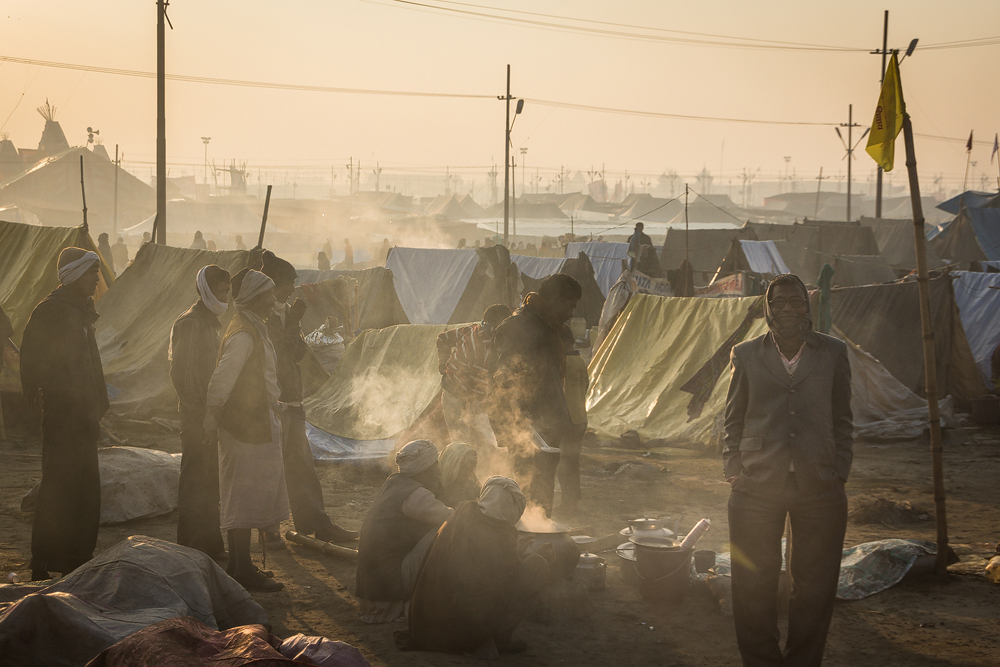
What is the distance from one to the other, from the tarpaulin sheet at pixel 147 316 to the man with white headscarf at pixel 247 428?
573cm

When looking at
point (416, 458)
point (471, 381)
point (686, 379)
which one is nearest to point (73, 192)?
point (686, 379)

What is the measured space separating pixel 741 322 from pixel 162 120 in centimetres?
1303

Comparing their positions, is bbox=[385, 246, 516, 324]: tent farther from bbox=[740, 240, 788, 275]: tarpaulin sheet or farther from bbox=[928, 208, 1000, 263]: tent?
bbox=[928, 208, 1000, 263]: tent

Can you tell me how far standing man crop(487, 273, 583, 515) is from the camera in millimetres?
5004

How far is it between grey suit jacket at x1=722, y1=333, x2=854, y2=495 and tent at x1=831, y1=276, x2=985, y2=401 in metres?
8.37

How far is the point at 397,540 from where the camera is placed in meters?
4.18

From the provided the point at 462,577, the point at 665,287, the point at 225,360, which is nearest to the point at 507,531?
the point at 462,577

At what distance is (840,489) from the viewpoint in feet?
11.0

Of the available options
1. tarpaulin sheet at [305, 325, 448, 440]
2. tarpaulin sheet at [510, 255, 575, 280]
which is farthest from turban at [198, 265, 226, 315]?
tarpaulin sheet at [510, 255, 575, 280]

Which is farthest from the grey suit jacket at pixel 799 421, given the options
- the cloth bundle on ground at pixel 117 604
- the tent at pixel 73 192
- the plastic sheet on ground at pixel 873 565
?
the tent at pixel 73 192

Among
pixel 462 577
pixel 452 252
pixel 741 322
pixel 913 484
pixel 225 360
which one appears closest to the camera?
pixel 462 577

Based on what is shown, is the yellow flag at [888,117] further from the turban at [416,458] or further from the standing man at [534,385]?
the turban at [416,458]

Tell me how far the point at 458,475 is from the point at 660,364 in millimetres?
6242

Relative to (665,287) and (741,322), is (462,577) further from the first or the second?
(665,287)
